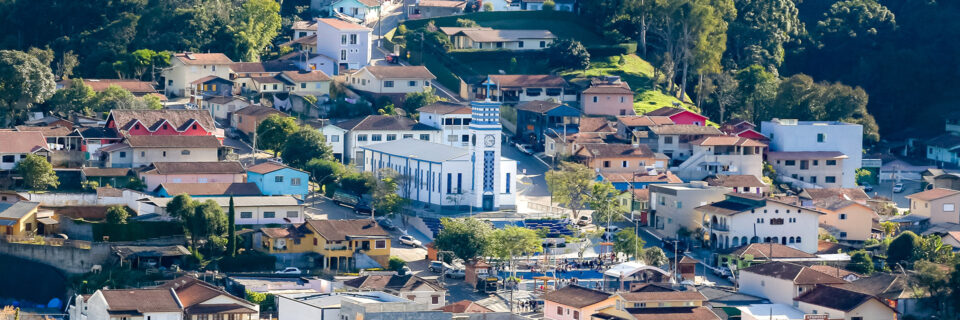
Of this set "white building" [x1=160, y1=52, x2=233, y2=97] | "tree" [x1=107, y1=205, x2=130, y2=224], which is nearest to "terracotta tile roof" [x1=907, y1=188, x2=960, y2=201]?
"white building" [x1=160, y1=52, x2=233, y2=97]

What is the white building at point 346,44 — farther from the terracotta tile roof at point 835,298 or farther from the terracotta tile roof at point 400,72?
the terracotta tile roof at point 835,298

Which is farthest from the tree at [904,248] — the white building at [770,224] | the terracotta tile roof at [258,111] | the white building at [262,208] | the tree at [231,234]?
the terracotta tile roof at [258,111]

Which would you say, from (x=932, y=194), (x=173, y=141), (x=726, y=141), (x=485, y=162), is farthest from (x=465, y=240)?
(x=932, y=194)

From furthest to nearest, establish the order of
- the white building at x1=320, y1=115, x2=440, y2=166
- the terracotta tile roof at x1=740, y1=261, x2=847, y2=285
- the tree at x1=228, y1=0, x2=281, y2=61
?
the tree at x1=228, y1=0, x2=281, y2=61 < the white building at x1=320, y1=115, x2=440, y2=166 < the terracotta tile roof at x1=740, y1=261, x2=847, y2=285

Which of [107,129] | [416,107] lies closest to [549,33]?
[416,107]

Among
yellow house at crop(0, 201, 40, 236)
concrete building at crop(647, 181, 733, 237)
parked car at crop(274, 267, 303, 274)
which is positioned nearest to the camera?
parked car at crop(274, 267, 303, 274)

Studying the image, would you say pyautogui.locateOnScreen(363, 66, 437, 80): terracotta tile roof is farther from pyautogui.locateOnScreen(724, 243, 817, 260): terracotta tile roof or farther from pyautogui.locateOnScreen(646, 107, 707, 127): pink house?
pyautogui.locateOnScreen(724, 243, 817, 260): terracotta tile roof

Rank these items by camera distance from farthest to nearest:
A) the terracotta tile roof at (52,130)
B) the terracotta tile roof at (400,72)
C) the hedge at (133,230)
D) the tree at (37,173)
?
the terracotta tile roof at (400,72) → the terracotta tile roof at (52,130) → the tree at (37,173) → the hedge at (133,230)
